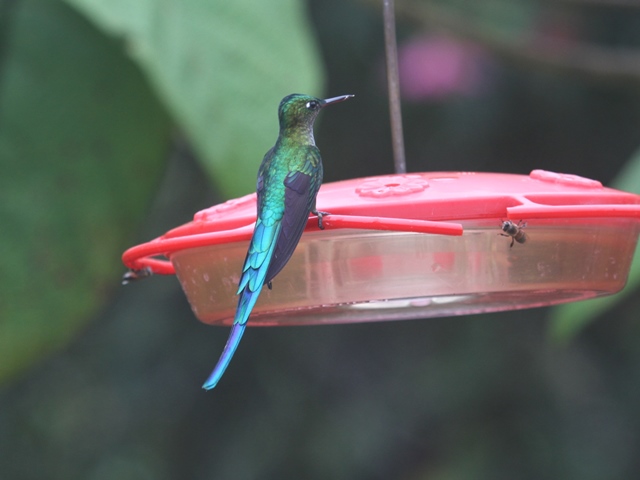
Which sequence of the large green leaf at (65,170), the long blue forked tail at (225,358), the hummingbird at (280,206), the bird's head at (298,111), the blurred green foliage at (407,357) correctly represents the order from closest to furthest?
1. the long blue forked tail at (225,358)
2. the hummingbird at (280,206)
3. the bird's head at (298,111)
4. the large green leaf at (65,170)
5. the blurred green foliage at (407,357)

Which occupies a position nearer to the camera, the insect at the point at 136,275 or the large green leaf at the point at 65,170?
the insect at the point at 136,275

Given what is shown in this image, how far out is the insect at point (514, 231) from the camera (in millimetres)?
1175

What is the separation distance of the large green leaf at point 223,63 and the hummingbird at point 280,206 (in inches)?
4.3

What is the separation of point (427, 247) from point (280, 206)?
218 mm

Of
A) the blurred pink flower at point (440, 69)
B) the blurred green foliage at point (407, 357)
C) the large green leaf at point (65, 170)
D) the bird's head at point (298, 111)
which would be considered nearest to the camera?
the bird's head at point (298, 111)

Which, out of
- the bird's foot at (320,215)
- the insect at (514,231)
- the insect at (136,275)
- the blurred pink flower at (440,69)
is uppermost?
the bird's foot at (320,215)

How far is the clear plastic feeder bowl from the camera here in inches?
46.6

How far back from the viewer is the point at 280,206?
47.1 inches

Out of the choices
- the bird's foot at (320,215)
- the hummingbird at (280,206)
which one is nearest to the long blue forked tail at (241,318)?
the hummingbird at (280,206)

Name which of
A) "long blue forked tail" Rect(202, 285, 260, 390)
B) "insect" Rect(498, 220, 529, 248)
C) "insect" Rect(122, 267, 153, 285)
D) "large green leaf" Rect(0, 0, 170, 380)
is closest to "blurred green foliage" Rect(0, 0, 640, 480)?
"large green leaf" Rect(0, 0, 170, 380)

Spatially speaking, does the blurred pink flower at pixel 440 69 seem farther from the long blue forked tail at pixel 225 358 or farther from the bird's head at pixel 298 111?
the long blue forked tail at pixel 225 358

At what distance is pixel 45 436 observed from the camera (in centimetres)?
438

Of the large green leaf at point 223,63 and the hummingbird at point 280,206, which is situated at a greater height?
the large green leaf at point 223,63

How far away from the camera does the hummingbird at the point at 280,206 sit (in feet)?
3.75
